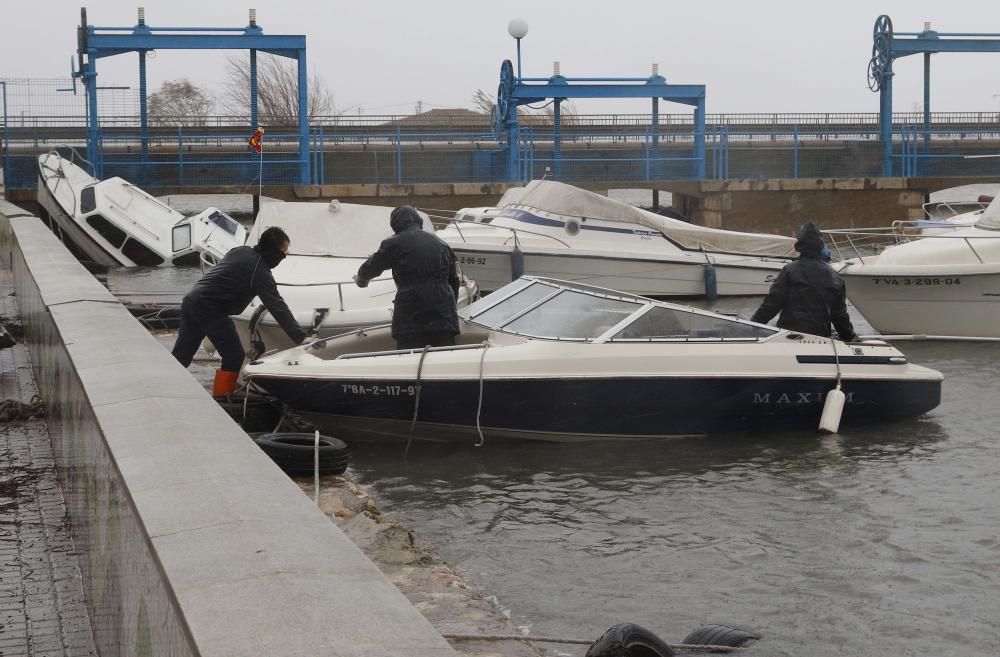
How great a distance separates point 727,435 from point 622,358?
1232mm

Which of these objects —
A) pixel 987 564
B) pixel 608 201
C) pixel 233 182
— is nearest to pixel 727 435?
pixel 987 564

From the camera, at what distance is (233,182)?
116ft

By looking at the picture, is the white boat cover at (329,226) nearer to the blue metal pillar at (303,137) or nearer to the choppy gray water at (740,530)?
the choppy gray water at (740,530)

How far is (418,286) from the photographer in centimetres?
1027

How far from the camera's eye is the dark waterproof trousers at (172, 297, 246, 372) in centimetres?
1029

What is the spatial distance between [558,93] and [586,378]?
2703cm

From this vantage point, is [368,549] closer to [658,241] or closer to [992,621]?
[992,621]

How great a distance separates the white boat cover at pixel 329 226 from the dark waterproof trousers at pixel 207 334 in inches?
183

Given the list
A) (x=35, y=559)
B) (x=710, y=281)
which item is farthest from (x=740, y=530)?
(x=710, y=281)

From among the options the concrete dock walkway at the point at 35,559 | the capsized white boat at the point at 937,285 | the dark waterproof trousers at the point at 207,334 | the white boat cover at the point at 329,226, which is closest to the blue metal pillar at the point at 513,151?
the capsized white boat at the point at 937,285

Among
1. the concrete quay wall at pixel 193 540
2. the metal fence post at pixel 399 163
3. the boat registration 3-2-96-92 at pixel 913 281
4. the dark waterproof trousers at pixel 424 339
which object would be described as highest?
the metal fence post at pixel 399 163

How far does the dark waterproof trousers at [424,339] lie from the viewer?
1038 cm

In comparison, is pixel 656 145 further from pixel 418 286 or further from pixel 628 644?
pixel 628 644

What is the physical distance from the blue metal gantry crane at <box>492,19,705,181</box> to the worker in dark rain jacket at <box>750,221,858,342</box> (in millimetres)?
25218
